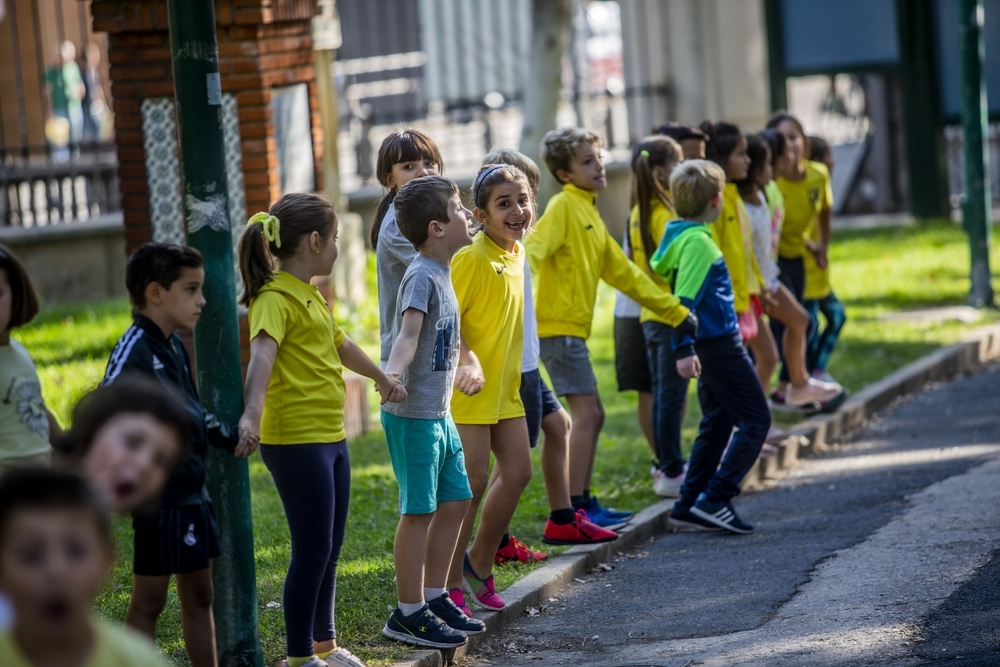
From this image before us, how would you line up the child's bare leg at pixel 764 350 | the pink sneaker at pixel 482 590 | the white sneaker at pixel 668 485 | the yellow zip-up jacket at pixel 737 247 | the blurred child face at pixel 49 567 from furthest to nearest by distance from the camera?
the child's bare leg at pixel 764 350, the yellow zip-up jacket at pixel 737 247, the white sneaker at pixel 668 485, the pink sneaker at pixel 482 590, the blurred child face at pixel 49 567

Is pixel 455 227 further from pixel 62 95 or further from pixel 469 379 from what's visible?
pixel 62 95

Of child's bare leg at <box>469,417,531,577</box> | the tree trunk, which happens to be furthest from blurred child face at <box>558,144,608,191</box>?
the tree trunk

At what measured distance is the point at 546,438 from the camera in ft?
19.5

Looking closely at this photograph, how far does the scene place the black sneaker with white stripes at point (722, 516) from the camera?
6.57 metres

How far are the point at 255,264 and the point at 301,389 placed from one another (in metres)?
0.44

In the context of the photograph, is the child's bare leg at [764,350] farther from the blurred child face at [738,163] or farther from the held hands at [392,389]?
the held hands at [392,389]

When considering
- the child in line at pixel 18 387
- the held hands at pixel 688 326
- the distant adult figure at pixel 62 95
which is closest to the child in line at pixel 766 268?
the held hands at pixel 688 326

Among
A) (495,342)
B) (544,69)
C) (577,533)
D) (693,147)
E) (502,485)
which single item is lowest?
(577,533)

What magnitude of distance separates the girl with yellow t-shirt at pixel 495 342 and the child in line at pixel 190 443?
1.30 metres

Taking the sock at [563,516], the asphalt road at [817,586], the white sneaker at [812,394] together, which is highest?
the white sneaker at [812,394]

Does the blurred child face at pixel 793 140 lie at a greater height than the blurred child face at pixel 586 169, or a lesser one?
greater

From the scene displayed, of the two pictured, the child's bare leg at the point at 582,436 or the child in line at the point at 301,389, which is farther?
the child's bare leg at the point at 582,436

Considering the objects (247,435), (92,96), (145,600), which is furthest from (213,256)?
(92,96)

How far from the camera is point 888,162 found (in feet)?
64.8
